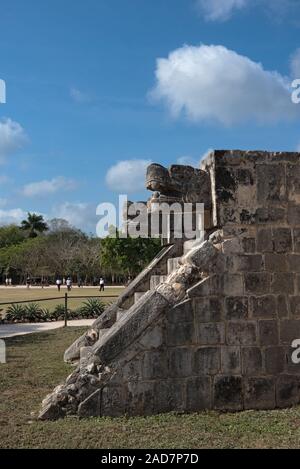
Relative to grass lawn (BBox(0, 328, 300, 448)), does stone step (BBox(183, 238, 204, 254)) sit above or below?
above

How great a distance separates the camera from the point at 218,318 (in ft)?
19.1

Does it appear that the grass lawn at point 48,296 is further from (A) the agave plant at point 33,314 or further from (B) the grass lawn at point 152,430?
(B) the grass lawn at point 152,430

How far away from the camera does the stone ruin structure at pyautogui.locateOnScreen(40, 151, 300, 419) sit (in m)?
5.46

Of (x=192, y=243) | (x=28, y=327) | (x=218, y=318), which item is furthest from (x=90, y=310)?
(x=218, y=318)

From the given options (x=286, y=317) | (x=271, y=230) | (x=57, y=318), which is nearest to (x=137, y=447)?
(x=286, y=317)

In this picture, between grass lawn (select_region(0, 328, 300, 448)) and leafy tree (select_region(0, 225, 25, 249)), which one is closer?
grass lawn (select_region(0, 328, 300, 448))

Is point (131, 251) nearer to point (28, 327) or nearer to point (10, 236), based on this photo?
point (28, 327)

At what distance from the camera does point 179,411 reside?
5.51 metres

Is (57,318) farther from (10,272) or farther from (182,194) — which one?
(10,272)

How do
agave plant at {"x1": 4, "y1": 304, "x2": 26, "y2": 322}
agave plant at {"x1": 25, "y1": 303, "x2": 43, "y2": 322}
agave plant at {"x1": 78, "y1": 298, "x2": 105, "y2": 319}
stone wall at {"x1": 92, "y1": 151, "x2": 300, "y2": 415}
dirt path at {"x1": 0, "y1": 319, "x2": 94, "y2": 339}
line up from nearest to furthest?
stone wall at {"x1": 92, "y1": 151, "x2": 300, "y2": 415} → dirt path at {"x1": 0, "y1": 319, "x2": 94, "y2": 339} → agave plant at {"x1": 4, "y1": 304, "x2": 26, "y2": 322} → agave plant at {"x1": 25, "y1": 303, "x2": 43, "y2": 322} → agave plant at {"x1": 78, "y1": 298, "x2": 105, "y2": 319}

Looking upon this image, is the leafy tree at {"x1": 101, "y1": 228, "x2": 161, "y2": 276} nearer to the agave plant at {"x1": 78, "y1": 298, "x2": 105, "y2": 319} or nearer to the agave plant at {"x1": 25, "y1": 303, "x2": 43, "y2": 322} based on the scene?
the agave plant at {"x1": 78, "y1": 298, "x2": 105, "y2": 319}

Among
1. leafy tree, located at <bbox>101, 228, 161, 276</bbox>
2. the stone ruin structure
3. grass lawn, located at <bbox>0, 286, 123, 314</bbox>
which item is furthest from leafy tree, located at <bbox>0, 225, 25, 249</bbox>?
the stone ruin structure

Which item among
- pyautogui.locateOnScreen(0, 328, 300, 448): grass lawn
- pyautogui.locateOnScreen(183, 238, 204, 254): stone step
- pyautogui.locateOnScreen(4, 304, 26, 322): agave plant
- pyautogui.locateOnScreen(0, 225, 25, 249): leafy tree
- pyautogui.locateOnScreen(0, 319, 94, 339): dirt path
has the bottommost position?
pyautogui.locateOnScreen(0, 328, 300, 448): grass lawn

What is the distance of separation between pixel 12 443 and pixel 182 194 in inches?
131
